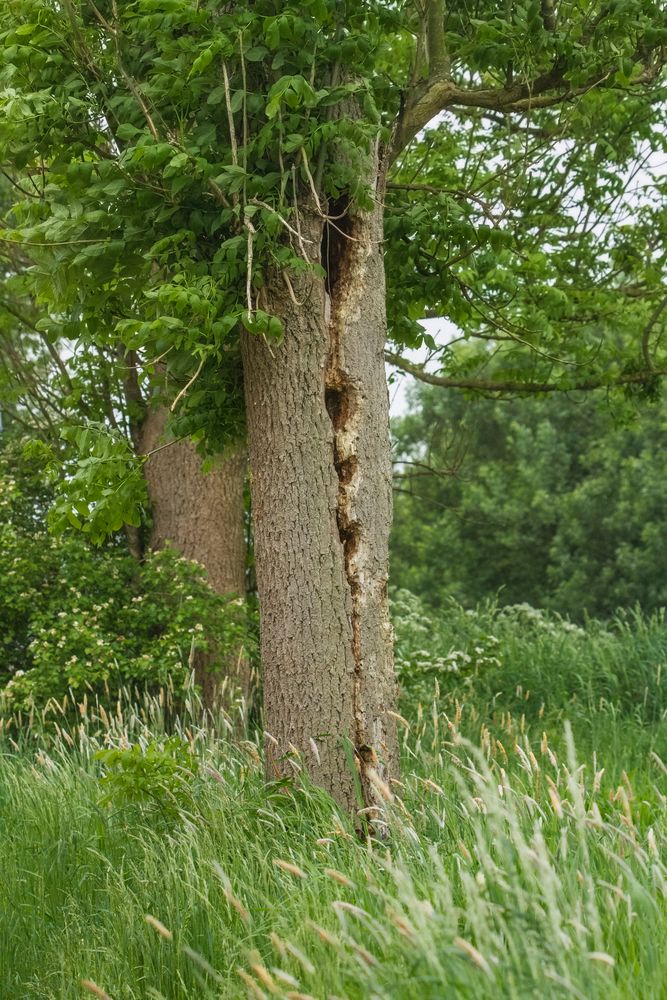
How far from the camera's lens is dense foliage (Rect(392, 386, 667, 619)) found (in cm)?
2553

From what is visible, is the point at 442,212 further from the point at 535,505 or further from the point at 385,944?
the point at 535,505

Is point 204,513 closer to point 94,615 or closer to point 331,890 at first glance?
point 94,615

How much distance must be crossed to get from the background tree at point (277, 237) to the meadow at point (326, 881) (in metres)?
0.51

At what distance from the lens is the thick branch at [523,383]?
10000mm

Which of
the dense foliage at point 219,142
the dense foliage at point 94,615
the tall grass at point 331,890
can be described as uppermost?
the dense foliage at point 219,142

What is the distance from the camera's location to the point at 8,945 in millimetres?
4496

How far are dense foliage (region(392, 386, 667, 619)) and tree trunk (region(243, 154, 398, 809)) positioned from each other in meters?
19.7

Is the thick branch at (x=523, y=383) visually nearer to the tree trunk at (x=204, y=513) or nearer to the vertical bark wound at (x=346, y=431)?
the tree trunk at (x=204, y=513)

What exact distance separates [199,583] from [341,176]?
16.6 ft

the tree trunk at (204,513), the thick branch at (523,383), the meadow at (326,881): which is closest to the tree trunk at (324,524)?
the meadow at (326,881)

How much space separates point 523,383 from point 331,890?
8.21 meters

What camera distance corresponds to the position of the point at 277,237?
17.1ft

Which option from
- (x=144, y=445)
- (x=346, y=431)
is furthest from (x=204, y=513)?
(x=346, y=431)

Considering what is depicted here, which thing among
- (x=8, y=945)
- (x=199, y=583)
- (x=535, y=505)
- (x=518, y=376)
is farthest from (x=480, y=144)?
(x=535, y=505)
